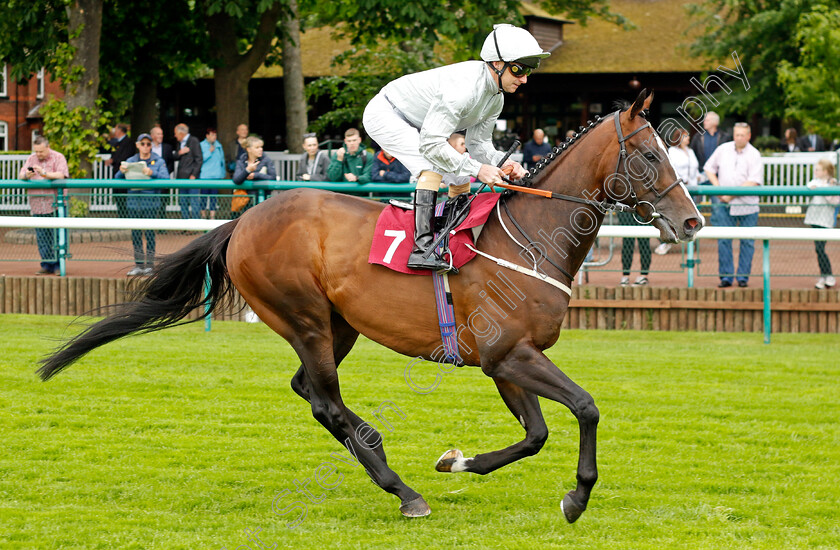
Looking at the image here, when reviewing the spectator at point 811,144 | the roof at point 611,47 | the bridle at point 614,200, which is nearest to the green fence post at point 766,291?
the bridle at point 614,200

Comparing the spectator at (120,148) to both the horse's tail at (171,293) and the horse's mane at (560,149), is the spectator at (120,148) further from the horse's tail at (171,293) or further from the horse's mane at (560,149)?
the horse's mane at (560,149)

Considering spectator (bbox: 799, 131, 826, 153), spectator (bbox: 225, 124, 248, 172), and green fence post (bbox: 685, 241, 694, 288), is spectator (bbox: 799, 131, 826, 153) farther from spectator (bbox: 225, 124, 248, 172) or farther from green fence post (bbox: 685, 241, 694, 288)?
green fence post (bbox: 685, 241, 694, 288)

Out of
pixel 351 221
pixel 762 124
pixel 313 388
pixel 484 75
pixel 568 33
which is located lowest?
pixel 313 388

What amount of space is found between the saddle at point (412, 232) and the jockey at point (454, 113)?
0.07m

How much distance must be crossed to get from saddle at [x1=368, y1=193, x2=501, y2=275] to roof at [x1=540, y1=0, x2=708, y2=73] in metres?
22.4

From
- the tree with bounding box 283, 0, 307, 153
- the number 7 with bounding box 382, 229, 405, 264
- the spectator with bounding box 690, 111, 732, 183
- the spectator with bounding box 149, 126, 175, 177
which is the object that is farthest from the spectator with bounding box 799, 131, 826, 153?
the number 7 with bounding box 382, 229, 405, 264

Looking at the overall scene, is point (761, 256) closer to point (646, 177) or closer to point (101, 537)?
point (646, 177)

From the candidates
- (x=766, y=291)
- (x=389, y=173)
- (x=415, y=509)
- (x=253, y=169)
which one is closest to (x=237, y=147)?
(x=253, y=169)

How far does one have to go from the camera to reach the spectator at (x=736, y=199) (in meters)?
9.31

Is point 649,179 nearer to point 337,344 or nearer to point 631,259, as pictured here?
point 337,344

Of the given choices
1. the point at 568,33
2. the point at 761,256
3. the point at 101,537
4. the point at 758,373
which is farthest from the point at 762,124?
the point at 101,537

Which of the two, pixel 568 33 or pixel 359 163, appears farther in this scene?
pixel 568 33

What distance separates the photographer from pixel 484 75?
443 cm

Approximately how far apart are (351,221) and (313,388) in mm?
777
